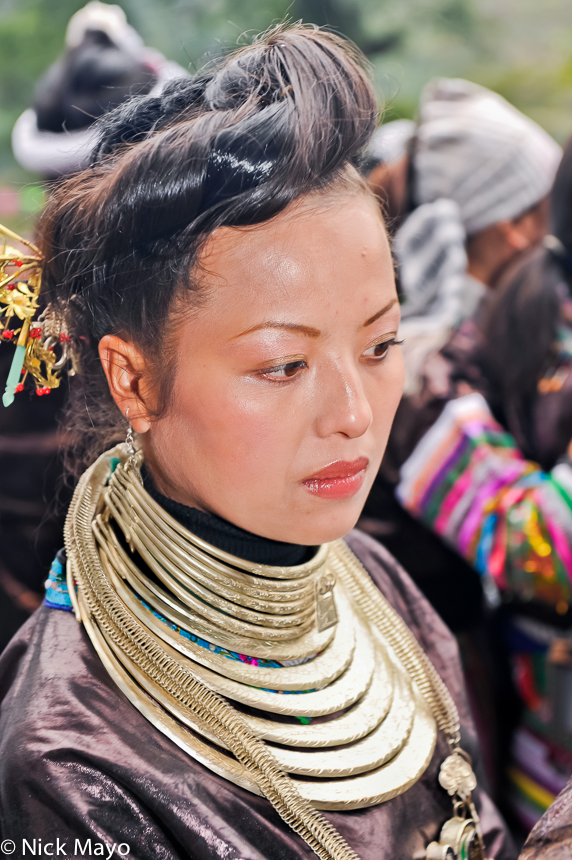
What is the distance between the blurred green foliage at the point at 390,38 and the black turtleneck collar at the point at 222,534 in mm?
376

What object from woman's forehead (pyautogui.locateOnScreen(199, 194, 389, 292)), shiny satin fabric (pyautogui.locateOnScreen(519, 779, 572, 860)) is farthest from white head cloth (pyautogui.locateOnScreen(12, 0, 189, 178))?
shiny satin fabric (pyautogui.locateOnScreen(519, 779, 572, 860))

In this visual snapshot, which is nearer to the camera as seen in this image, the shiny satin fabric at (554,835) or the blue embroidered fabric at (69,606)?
the shiny satin fabric at (554,835)

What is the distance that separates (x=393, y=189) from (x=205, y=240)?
1430 millimetres

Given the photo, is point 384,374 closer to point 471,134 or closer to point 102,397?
point 102,397

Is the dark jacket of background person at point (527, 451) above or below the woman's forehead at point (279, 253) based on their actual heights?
below

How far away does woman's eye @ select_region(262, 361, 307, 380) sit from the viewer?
73 centimetres

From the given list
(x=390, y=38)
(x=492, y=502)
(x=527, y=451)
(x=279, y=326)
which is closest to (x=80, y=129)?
(x=279, y=326)

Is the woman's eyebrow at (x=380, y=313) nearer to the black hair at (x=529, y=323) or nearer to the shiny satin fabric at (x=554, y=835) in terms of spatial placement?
the shiny satin fabric at (x=554, y=835)

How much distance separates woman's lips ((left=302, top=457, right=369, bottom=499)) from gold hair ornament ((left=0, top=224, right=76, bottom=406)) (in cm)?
28

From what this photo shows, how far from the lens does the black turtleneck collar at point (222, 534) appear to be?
0.84m

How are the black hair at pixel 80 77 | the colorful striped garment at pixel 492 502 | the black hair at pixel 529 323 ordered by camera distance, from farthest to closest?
the black hair at pixel 529 323, the colorful striped garment at pixel 492 502, the black hair at pixel 80 77

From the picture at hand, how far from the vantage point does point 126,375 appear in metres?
0.78

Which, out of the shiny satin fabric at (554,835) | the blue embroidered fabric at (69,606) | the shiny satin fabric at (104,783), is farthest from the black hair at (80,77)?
the shiny satin fabric at (554,835)

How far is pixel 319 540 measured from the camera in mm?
812
